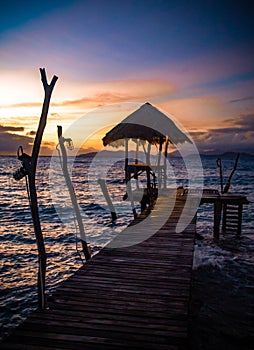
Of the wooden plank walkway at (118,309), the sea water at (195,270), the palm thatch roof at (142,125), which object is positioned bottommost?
the sea water at (195,270)

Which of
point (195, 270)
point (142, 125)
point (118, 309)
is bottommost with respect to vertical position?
point (195, 270)

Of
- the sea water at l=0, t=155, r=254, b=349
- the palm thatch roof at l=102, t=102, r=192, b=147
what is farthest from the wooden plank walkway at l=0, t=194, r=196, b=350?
the palm thatch roof at l=102, t=102, r=192, b=147

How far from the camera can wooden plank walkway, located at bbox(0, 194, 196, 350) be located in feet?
11.8

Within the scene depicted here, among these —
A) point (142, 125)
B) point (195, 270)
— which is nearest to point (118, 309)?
point (195, 270)

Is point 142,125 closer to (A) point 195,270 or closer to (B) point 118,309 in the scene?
(A) point 195,270

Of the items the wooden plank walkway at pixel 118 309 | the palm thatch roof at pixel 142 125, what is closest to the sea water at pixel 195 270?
the wooden plank walkway at pixel 118 309

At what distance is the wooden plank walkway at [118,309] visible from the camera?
3.59 metres

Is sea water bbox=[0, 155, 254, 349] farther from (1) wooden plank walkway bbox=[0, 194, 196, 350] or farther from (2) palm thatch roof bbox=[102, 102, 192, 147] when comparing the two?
(2) palm thatch roof bbox=[102, 102, 192, 147]

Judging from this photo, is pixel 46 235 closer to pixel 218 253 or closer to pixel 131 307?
pixel 218 253

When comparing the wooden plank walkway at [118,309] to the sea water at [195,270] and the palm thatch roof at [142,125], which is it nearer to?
the sea water at [195,270]

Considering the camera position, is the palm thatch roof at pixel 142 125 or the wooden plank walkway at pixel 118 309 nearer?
the wooden plank walkway at pixel 118 309

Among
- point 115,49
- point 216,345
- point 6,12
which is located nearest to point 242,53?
point 115,49

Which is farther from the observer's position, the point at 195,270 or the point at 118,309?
the point at 195,270

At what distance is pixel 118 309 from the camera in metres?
4.45
